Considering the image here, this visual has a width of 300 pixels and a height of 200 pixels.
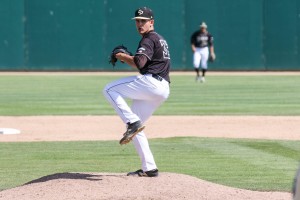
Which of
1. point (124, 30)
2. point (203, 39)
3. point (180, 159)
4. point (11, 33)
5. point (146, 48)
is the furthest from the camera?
point (124, 30)

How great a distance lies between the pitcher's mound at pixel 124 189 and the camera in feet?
28.5

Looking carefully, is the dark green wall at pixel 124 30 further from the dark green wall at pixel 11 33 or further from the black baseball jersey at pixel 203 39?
the black baseball jersey at pixel 203 39

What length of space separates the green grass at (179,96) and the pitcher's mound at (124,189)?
1050 cm

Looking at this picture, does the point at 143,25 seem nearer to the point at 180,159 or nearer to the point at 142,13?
the point at 142,13

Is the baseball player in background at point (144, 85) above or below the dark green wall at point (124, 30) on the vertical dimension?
above

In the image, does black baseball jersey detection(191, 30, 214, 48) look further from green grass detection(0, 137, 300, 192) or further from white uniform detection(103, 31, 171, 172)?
white uniform detection(103, 31, 171, 172)

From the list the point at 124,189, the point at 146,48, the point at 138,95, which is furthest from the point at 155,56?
the point at 124,189

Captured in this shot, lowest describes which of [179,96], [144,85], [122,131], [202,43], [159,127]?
[179,96]

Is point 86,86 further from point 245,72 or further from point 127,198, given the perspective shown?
point 127,198

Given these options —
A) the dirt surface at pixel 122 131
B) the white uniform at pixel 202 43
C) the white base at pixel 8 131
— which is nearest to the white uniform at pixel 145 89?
the dirt surface at pixel 122 131

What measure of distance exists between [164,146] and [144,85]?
4.87 metres

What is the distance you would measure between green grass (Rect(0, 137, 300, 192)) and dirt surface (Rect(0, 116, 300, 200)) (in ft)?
2.88

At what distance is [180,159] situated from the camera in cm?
1269

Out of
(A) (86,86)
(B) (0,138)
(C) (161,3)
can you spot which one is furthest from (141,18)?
(C) (161,3)
